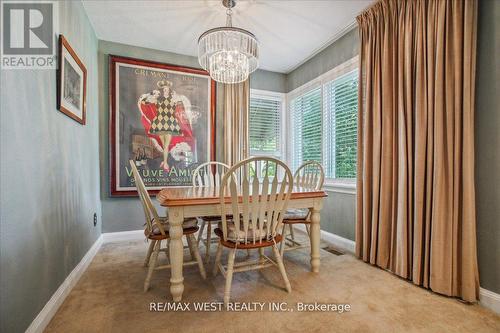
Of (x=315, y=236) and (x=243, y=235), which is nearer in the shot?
(x=243, y=235)

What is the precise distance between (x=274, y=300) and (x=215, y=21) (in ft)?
9.18

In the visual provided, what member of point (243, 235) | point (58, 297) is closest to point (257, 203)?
point (243, 235)

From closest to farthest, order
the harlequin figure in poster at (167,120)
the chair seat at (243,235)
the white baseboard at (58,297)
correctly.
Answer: the white baseboard at (58,297) < the chair seat at (243,235) < the harlequin figure in poster at (167,120)

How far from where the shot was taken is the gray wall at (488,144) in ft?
4.97

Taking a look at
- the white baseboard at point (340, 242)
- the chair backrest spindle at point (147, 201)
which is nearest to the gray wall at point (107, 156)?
the chair backrest spindle at point (147, 201)

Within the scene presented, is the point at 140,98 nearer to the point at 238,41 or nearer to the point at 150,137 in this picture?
the point at 150,137

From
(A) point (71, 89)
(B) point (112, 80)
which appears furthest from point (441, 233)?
(B) point (112, 80)

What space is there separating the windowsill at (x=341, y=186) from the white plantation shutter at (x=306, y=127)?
410 millimetres

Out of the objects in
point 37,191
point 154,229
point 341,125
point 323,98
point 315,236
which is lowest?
point 315,236

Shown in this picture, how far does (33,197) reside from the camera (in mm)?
1310

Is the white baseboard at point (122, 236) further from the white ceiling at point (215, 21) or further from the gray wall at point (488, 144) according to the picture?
the gray wall at point (488, 144)

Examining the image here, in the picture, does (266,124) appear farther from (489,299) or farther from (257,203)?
(489,299)

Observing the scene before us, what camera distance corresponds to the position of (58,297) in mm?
1532

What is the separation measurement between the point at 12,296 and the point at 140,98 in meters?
2.57
